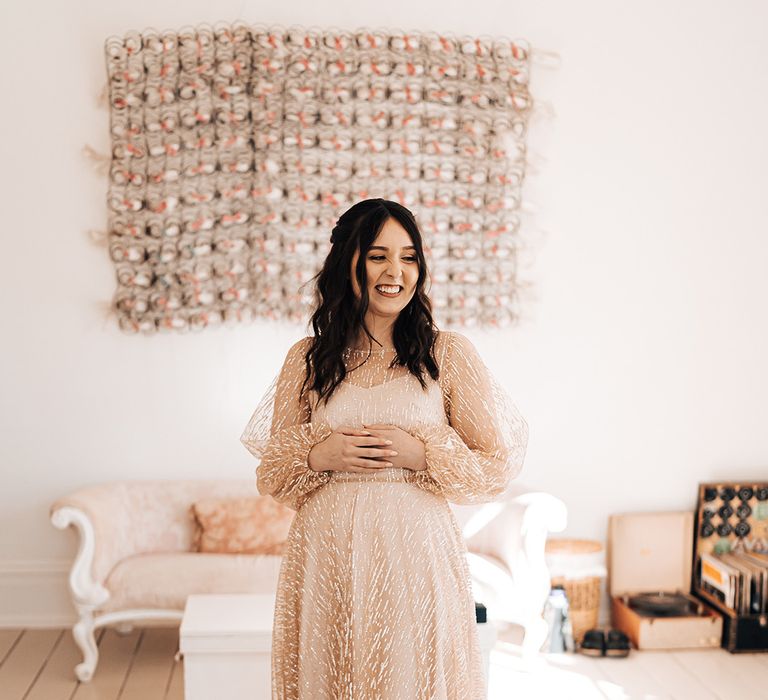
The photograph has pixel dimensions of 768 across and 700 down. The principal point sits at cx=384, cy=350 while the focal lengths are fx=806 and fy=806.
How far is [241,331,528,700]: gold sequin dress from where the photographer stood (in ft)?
5.10

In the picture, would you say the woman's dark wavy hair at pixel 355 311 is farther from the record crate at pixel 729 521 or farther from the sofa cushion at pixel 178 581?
the record crate at pixel 729 521

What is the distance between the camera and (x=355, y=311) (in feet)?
5.51

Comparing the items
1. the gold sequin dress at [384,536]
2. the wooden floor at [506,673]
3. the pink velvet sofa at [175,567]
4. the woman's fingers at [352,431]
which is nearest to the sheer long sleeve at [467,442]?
the gold sequin dress at [384,536]

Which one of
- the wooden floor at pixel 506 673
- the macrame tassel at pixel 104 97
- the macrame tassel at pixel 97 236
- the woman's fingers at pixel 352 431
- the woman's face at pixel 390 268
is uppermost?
the macrame tassel at pixel 104 97

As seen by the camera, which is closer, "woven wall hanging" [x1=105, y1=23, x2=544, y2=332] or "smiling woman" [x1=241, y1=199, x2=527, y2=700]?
"smiling woman" [x1=241, y1=199, x2=527, y2=700]

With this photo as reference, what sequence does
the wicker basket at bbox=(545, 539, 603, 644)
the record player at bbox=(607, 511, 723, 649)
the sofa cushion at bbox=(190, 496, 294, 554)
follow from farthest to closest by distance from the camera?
the record player at bbox=(607, 511, 723, 649) → the wicker basket at bbox=(545, 539, 603, 644) → the sofa cushion at bbox=(190, 496, 294, 554)

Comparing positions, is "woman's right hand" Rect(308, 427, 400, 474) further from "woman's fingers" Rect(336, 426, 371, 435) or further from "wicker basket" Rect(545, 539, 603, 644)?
"wicker basket" Rect(545, 539, 603, 644)

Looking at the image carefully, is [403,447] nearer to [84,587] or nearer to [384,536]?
[384,536]

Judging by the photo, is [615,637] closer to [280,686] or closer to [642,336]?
[642,336]

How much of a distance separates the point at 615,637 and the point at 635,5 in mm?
2645

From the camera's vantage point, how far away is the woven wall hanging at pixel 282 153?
10.9ft

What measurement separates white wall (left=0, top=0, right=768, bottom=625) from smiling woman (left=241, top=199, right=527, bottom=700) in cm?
180

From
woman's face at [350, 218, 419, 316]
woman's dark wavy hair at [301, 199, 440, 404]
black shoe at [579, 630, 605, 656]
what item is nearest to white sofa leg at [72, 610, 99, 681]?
woman's dark wavy hair at [301, 199, 440, 404]

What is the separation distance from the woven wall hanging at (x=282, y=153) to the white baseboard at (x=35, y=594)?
1.10 m
